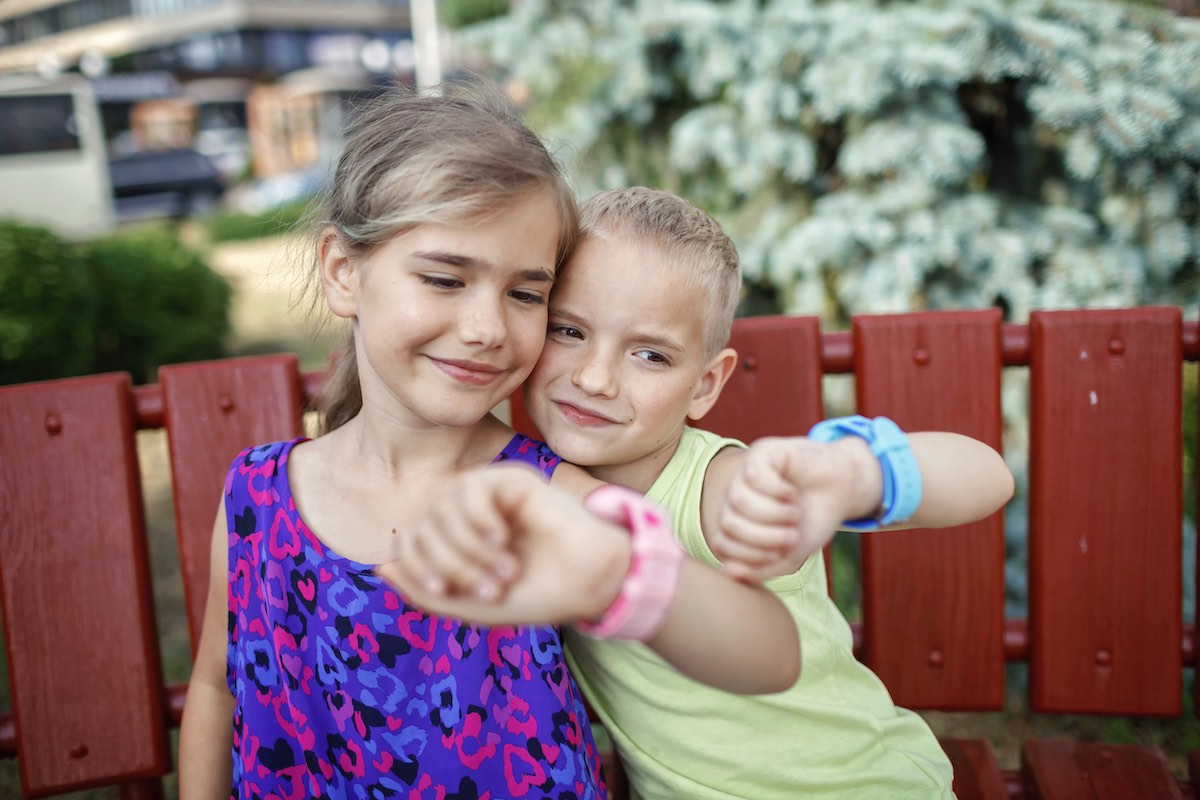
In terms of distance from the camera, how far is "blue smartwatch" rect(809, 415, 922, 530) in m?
1.18

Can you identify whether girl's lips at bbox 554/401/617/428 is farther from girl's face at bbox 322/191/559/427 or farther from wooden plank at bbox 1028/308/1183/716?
wooden plank at bbox 1028/308/1183/716

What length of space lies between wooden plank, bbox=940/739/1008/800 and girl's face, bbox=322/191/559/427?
111 centimetres

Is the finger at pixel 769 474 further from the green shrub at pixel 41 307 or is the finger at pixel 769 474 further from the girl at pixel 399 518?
the green shrub at pixel 41 307

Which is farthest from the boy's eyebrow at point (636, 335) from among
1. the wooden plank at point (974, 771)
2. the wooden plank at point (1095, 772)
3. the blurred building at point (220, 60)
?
the blurred building at point (220, 60)

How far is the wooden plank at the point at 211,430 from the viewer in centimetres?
178

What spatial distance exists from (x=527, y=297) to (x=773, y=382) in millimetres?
620

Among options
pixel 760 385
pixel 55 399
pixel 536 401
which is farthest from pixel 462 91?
pixel 55 399

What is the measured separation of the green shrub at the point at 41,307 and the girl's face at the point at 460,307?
3800mm

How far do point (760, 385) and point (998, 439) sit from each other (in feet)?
1.50

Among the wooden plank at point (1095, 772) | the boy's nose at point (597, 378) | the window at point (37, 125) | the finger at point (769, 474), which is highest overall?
the window at point (37, 125)

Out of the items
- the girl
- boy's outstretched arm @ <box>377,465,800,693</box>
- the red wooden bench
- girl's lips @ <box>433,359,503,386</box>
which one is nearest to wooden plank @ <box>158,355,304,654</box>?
the red wooden bench

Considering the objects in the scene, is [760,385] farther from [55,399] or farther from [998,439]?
[55,399]

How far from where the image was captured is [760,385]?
186cm

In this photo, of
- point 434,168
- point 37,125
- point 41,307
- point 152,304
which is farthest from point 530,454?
point 37,125
